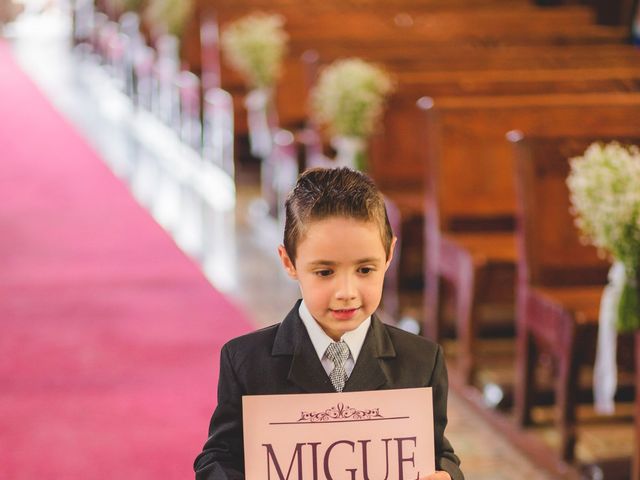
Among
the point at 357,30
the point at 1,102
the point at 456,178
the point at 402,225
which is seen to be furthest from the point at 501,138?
the point at 1,102

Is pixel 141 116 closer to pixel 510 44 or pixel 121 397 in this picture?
pixel 510 44

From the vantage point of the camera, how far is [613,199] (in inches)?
154

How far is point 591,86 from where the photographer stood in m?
6.32

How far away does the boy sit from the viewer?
6.01 feet

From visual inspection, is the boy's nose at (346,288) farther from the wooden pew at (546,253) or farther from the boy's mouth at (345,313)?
the wooden pew at (546,253)

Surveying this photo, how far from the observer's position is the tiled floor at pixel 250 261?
4602 mm

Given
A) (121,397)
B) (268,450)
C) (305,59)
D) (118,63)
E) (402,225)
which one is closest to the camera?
(268,450)

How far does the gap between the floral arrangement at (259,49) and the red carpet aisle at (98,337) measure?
1.23m

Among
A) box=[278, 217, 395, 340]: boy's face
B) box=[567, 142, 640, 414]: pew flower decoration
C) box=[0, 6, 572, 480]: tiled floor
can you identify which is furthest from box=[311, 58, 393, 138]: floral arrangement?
box=[278, 217, 395, 340]: boy's face

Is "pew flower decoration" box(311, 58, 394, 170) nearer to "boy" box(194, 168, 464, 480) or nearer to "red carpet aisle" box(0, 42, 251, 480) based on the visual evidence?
"red carpet aisle" box(0, 42, 251, 480)

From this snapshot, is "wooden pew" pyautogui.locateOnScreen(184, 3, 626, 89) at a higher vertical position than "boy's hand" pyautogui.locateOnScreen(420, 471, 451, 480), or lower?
higher

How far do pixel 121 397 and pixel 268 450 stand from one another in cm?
321

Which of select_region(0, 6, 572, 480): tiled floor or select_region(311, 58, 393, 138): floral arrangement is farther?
select_region(311, 58, 393, 138): floral arrangement

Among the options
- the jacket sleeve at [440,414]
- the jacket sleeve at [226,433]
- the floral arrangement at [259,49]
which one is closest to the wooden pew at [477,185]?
the floral arrangement at [259,49]
